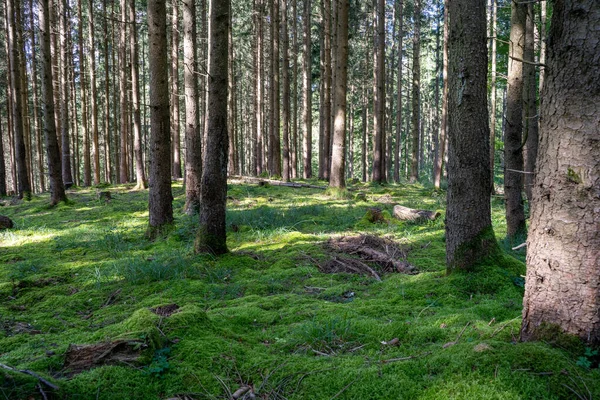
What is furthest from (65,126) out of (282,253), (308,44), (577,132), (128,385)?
(577,132)

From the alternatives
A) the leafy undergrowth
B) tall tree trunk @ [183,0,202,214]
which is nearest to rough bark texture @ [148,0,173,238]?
the leafy undergrowth

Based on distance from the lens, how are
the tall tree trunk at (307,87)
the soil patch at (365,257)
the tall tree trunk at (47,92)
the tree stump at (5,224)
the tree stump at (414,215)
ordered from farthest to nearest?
the tall tree trunk at (307,87) < the tall tree trunk at (47,92) < the tree stump at (5,224) < the tree stump at (414,215) < the soil patch at (365,257)

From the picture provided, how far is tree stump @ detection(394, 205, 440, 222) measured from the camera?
981cm

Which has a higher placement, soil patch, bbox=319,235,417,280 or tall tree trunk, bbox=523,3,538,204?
tall tree trunk, bbox=523,3,538,204

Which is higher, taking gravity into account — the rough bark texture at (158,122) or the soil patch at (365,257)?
the rough bark texture at (158,122)

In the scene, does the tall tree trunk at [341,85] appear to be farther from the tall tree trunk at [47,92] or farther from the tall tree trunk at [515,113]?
the tall tree trunk at [47,92]

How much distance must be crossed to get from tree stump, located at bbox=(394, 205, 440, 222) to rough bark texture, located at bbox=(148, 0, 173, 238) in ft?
18.0

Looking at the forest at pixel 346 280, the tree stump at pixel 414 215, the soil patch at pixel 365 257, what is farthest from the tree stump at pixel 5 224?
the tree stump at pixel 414 215

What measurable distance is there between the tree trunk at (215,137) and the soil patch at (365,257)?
6.00ft

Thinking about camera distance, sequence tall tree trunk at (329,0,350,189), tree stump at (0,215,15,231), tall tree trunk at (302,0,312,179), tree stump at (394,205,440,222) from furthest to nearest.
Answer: tall tree trunk at (302,0,312,179)
tall tree trunk at (329,0,350,189)
tree stump at (0,215,15,231)
tree stump at (394,205,440,222)

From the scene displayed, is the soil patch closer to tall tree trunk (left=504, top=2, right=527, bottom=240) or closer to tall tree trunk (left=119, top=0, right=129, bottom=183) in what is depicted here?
tall tree trunk (left=504, top=2, right=527, bottom=240)

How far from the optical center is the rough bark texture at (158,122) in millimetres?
8352

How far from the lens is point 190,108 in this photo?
33.4 ft

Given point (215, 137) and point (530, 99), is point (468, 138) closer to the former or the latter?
point (215, 137)
